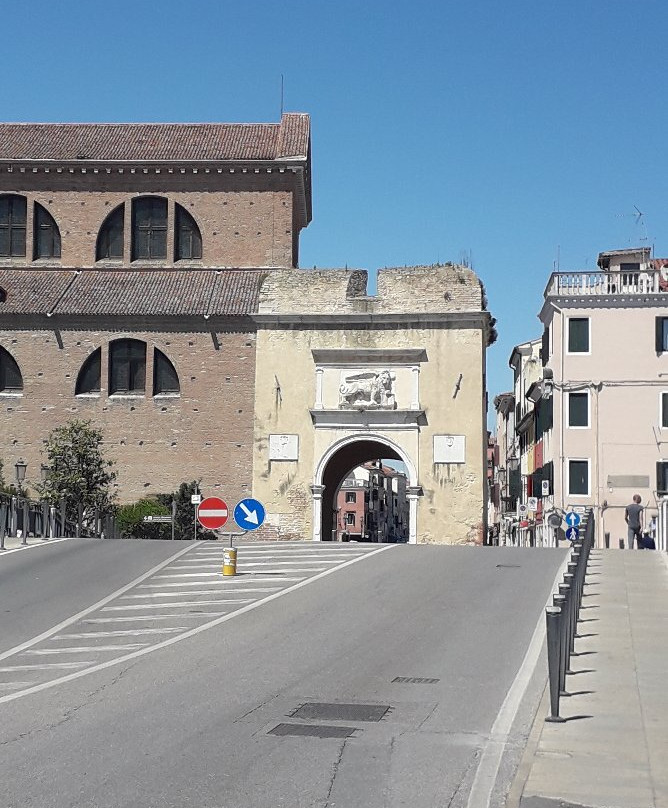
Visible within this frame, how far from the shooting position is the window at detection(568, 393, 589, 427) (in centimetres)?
5100

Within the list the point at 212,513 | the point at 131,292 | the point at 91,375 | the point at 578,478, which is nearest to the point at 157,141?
the point at 131,292

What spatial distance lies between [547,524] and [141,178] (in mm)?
21176

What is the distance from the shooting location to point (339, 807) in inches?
313

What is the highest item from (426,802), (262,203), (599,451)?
(262,203)

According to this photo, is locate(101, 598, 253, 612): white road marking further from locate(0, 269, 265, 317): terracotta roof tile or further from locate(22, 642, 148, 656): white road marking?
locate(0, 269, 265, 317): terracotta roof tile

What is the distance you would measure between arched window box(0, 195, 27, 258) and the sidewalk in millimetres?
38039

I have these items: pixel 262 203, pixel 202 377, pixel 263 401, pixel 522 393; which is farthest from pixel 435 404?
pixel 522 393

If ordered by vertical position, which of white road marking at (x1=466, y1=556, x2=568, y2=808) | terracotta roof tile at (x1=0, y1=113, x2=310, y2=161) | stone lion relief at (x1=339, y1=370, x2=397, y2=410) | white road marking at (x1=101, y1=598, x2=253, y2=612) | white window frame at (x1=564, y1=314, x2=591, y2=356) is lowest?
white road marking at (x1=466, y1=556, x2=568, y2=808)

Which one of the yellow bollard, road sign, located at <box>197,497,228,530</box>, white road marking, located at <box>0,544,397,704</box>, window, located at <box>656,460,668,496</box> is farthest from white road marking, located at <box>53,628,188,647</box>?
window, located at <box>656,460,668,496</box>

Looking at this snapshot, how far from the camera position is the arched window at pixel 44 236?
52125 mm

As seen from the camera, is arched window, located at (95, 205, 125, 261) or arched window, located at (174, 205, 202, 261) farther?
arched window, located at (95, 205, 125, 261)

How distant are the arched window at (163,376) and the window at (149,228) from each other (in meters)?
5.19

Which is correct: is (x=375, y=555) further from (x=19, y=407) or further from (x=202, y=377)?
(x=19, y=407)

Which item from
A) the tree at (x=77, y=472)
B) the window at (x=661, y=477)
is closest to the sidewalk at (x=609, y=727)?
the tree at (x=77, y=472)
